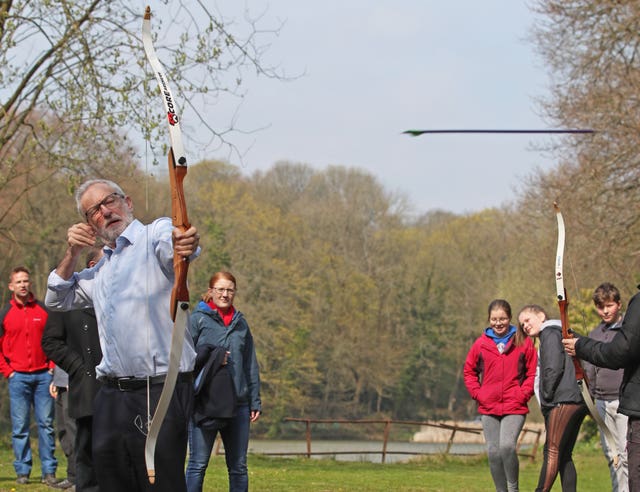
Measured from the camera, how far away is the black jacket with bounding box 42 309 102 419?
852 cm

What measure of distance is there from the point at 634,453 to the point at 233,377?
330 centimetres

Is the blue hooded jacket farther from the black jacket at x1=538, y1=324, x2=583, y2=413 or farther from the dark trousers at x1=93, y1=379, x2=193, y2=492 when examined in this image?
the dark trousers at x1=93, y1=379, x2=193, y2=492

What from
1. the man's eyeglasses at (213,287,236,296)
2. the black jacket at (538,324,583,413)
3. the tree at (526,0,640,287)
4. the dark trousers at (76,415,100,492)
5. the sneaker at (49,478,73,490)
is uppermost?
the tree at (526,0,640,287)

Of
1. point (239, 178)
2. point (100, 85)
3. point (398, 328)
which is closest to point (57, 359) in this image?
point (100, 85)

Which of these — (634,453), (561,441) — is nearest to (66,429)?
(561,441)

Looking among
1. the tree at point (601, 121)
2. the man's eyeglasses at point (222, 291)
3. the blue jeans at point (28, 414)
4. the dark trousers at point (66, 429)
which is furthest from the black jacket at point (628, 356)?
the tree at point (601, 121)

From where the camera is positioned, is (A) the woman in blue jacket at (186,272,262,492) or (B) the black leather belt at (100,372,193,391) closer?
(B) the black leather belt at (100,372,193,391)

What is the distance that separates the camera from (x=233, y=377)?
28.4 ft

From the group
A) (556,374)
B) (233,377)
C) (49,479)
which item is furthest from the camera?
(49,479)

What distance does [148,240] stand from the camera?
536 centimetres

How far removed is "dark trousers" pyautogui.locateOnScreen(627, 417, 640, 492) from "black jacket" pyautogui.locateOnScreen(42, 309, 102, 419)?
3.91 meters

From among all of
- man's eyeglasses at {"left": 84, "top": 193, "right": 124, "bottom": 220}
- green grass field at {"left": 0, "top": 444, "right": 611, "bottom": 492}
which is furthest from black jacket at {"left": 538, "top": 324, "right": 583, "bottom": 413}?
man's eyeglasses at {"left": 84, "top": 193, "right": 124, "bottom": 220}

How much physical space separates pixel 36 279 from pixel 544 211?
590 inches

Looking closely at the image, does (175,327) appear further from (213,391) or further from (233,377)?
(233,377)
